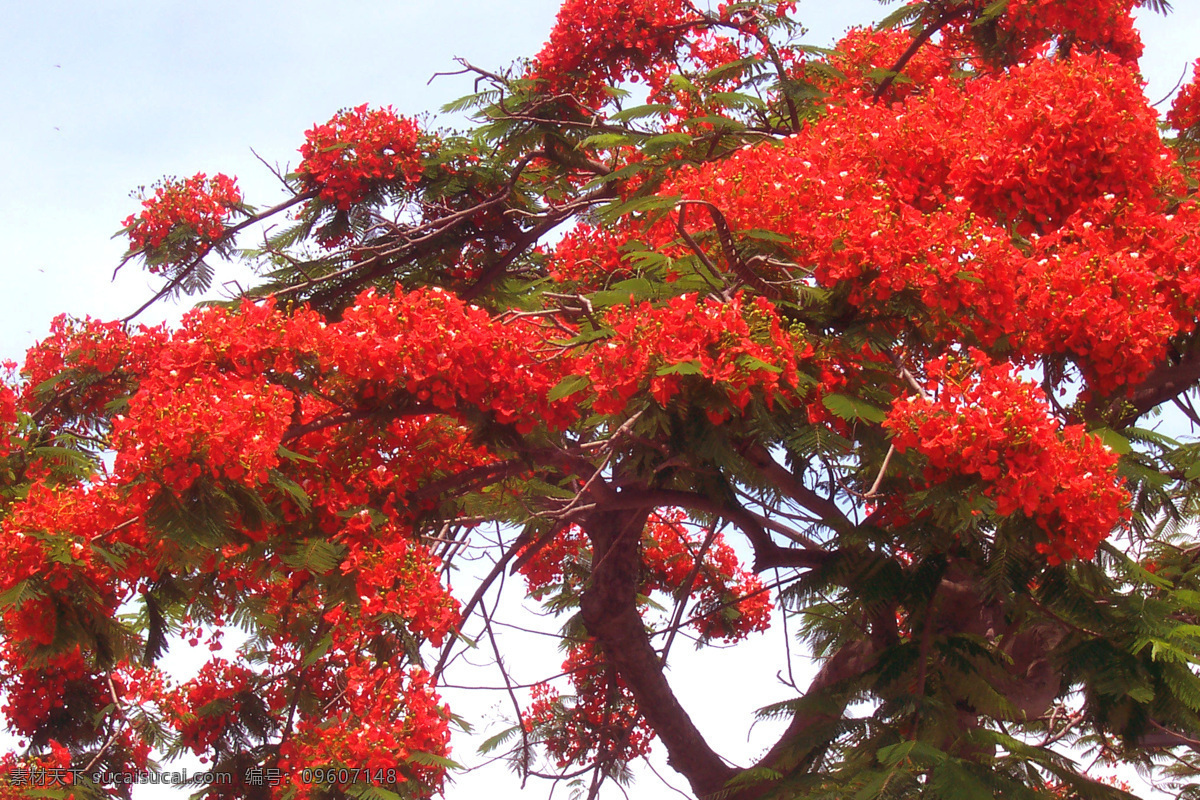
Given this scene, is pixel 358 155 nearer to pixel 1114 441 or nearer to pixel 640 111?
pixel 640 111

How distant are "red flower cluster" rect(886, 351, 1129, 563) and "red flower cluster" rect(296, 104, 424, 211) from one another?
4.88m

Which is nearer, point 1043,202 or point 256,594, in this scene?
point 1043,202

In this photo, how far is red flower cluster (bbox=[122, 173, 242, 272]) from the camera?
761cm

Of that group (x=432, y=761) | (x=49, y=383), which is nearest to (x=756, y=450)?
(x=432, y=761)

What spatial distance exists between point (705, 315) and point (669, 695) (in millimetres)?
4144

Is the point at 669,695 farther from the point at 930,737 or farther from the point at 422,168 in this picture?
the point at 422,168

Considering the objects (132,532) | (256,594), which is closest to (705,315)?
(132,532)

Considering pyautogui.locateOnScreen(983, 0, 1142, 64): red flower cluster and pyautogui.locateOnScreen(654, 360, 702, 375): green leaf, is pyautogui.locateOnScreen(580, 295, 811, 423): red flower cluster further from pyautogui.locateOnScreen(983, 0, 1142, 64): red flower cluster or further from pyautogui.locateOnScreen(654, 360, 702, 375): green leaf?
pyautogui.locateOnScreen(983, 0, 1142, 64): red flower cluster

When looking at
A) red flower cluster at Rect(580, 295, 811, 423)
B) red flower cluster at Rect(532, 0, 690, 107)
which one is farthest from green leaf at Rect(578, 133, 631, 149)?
red flower cluster at Rect(580, 295, 811, 423)

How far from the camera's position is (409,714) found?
15.4ft

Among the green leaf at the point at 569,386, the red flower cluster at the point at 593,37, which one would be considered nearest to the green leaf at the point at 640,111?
the red flower cluster at the point at 593,37

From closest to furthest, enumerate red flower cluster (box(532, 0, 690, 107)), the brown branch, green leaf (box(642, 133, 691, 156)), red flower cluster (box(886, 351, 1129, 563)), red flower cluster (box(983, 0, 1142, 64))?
red flower cluster (box(886, 351, 1129, 563)) → green leaf (box(642, 133, 691, 156)) → red flower cluster (box(983, 0, 1142, 64)) → the brown branch → red flower cluster (box(532, 0, 690, 107))

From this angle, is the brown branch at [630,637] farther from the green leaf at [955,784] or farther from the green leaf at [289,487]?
the green leaf at [955,784]

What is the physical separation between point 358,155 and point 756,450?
423 cm
